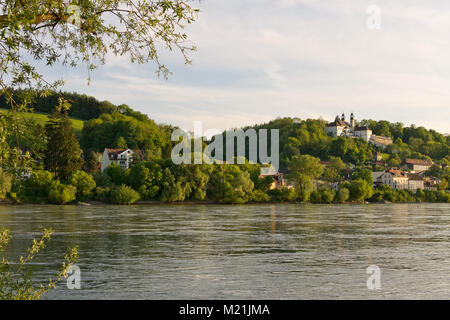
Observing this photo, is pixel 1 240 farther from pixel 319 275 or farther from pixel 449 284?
pixel 449 284

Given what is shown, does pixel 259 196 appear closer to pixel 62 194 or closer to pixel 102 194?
pixel 102 194

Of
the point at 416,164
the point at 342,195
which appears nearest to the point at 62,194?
the point at 342,195

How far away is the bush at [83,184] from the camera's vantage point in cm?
7769

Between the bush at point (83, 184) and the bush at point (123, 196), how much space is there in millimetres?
3404

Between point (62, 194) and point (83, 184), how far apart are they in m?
3.80

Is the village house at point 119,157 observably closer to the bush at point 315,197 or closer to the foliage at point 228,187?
the foliage at point 228,187

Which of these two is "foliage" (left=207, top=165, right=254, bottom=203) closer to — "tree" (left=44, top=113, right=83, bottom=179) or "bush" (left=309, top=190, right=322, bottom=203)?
"bush" (left=309, top=190, right=322, bottom=203)

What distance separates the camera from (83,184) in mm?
78188

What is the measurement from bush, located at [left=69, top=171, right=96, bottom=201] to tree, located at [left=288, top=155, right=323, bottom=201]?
1441 inches

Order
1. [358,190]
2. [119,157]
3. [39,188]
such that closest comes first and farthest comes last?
[39,188] → [358,190] → [119,157]

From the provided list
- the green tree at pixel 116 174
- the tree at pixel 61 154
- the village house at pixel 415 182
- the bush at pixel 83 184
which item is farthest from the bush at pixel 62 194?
the village house at pixel 415 182

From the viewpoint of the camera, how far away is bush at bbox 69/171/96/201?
77.7 metres

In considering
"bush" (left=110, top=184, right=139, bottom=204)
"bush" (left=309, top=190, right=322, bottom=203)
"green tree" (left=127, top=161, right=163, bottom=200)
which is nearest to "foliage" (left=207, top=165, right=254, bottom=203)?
"green tree" (left=127, top=161, right=163, bottom=200)
